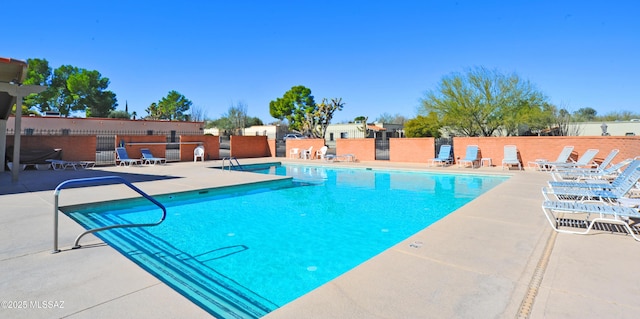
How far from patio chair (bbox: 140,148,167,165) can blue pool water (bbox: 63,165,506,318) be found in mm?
7726

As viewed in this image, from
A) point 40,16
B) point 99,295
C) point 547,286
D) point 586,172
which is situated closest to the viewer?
point 99,295

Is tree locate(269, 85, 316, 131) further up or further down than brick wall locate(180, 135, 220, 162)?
further up

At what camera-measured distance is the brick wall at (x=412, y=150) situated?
1503 centimetres

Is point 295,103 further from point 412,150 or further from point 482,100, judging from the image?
point 412,150

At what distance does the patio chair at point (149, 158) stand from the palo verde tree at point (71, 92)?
97.9 ft

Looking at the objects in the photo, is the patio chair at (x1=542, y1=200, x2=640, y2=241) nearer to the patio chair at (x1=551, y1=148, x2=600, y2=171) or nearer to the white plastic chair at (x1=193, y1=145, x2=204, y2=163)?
the patio chair at (x1=551, y1=148, x2=600, y2=171)

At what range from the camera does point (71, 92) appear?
36.6 m

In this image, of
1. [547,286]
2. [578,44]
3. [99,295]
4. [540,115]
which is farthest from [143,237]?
[540,115]

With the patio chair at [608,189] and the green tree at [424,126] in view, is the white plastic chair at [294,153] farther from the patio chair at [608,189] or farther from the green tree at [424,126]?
the patio chair at [608,189]

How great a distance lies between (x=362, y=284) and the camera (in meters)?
2.63

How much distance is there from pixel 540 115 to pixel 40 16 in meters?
26.6

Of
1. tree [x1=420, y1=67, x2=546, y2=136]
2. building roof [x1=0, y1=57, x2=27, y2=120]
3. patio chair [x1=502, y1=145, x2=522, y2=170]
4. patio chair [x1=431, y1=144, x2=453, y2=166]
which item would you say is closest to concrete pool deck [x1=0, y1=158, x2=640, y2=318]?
building roof [x1=0, y1=57, x2=27, y2=120]

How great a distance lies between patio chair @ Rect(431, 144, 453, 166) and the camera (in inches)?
551

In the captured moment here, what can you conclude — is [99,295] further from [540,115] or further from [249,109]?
[249,109]
